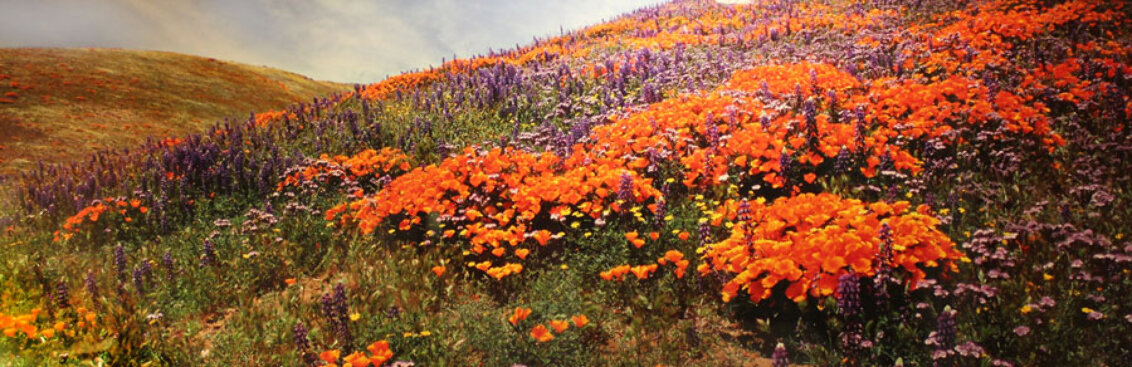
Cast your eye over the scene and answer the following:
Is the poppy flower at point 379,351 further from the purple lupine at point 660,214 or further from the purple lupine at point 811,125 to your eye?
the purple lupine at point 811,125

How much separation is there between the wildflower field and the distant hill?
5306mm

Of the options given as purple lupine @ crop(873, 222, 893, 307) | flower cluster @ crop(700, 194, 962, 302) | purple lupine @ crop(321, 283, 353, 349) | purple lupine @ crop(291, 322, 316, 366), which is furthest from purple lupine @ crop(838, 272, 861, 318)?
purple lupine @ crop(291, 322, 316, 366)

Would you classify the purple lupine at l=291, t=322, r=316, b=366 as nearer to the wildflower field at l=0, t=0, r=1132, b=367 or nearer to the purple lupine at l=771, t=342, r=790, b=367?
the wildflower field at l=0, t=0, r=1132, b=367

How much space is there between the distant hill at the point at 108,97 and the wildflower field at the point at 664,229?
5.31 metres

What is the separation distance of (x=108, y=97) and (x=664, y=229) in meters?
26.9

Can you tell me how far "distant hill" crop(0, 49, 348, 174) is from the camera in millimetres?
16094

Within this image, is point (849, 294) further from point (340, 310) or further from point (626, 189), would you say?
point (340, 310)

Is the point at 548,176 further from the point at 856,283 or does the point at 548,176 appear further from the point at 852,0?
the point at 852,0

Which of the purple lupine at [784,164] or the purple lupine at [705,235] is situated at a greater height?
the purple lupine at [784,164]

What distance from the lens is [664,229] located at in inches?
226

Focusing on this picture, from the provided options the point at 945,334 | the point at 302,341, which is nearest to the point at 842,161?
the point at 945,334

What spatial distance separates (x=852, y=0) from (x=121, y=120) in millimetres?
27924

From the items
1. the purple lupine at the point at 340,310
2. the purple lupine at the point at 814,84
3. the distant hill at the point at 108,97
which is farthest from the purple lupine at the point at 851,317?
the distant hill at the point at 108,97

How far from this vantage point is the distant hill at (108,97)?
634 inches
